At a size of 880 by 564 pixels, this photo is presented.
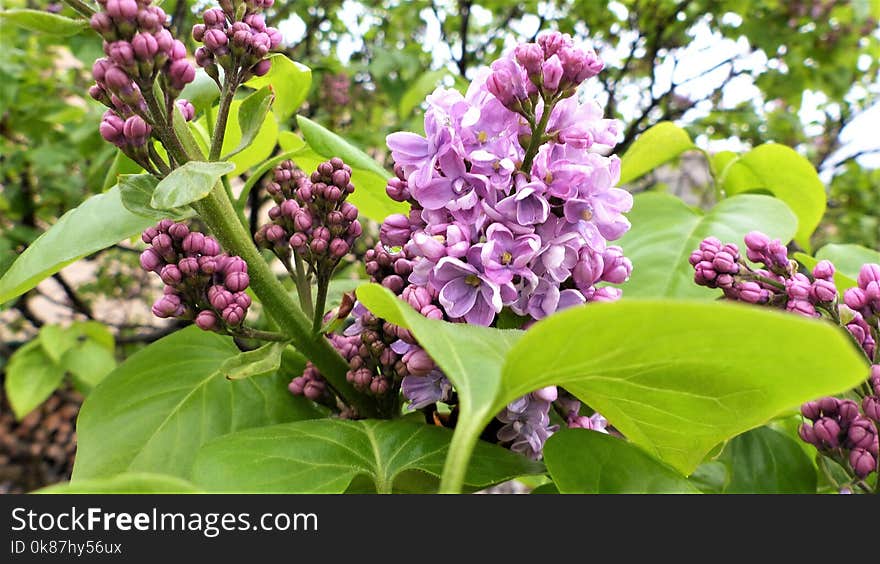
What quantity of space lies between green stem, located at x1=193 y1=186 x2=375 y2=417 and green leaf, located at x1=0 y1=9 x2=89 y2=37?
→ 5.2 inches

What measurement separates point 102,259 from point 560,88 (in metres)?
2.36

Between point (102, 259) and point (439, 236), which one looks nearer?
point (439, 236)

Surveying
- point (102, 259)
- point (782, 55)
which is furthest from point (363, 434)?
point (102, 259)

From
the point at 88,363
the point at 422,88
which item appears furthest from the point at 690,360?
the point at 88,363

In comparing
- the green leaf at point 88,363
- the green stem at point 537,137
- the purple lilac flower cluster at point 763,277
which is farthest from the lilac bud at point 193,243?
the green leaf at point 88,363

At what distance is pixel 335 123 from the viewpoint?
1918 millimetres

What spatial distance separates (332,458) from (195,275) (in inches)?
6.1

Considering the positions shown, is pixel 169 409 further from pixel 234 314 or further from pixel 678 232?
pixel 678 232

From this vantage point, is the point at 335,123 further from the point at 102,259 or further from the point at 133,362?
the point at 133,362

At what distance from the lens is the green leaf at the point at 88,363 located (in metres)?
1.47

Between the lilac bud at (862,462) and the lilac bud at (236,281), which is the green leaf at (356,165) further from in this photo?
the lilac bud at (862,462)

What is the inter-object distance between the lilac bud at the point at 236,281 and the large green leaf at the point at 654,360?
0.43 feet

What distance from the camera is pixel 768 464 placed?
23.3 inches
